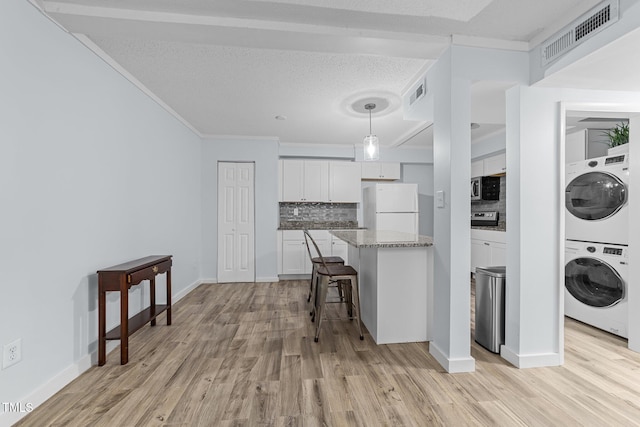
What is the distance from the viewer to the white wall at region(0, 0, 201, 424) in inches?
62.9

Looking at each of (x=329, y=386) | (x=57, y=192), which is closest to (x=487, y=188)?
(x=329, y=386)

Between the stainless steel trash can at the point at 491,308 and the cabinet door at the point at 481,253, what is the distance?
2215 millimetres

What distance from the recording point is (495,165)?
4.67 m

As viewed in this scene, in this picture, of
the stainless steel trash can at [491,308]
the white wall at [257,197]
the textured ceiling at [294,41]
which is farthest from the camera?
the white wall at [257,197]

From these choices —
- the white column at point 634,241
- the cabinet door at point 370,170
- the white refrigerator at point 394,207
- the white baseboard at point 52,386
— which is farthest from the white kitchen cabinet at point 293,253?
the white column at point 634,241

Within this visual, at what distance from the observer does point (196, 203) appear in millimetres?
4672

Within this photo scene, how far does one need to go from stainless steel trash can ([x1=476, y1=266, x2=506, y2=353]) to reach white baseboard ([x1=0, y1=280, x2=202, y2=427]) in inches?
121

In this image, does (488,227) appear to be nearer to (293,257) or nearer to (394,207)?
(394,207)

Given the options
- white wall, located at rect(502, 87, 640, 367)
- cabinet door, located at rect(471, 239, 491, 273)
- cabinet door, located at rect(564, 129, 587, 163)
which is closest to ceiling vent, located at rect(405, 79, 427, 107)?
white wall, located at rect(502, 87, 640, 367)

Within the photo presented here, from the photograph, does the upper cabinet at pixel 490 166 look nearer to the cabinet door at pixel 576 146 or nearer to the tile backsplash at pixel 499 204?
the tile backsplash at pixel 499 204

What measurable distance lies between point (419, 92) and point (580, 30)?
115cm

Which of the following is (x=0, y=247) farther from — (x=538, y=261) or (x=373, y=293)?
(x=538, y=261)

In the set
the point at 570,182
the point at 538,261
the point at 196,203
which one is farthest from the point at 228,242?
the point at 570,182

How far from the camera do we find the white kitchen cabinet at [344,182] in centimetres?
541
